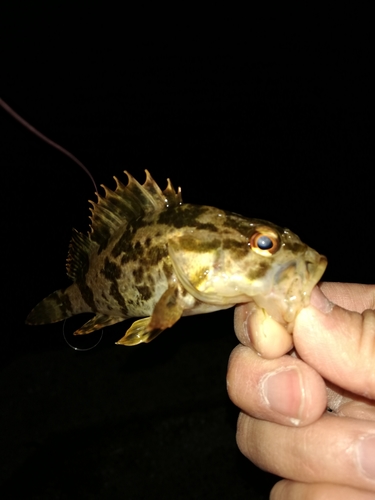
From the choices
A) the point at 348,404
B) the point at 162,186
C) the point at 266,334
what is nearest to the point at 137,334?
the point at 266,334

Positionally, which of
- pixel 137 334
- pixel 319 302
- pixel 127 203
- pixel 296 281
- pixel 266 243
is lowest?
pixel 137 334

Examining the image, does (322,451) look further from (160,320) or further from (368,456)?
(160,320)

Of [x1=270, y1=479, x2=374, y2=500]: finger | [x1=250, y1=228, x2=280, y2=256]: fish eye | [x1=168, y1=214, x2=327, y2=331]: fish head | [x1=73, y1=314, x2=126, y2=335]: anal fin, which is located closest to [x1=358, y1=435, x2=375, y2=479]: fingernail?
[x1=270, y1=479, x2=374, y2=500]: finger

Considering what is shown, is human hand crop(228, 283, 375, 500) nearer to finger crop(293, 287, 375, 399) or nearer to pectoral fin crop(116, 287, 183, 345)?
finger crop(293, 287, 375, 399)

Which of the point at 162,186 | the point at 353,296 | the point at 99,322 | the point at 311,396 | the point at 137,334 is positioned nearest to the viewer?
the point at 137,334

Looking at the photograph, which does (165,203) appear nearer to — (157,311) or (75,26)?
(157,311)

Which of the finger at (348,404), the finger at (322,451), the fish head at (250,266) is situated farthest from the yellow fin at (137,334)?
the finger at (348,404)

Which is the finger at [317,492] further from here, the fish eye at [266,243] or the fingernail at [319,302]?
the fish eye at [266,243]
